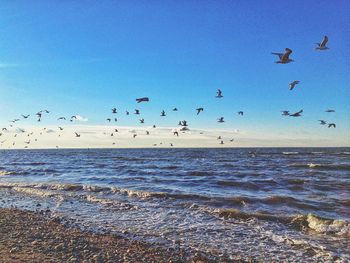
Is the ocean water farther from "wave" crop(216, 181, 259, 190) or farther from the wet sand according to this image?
"wave" crop(216, 181, 259, 190)

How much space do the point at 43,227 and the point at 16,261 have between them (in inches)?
156

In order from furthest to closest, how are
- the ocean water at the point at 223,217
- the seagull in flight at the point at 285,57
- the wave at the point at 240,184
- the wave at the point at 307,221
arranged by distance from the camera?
the wave at the point at 240,184 < the seagull in flight at the point at 285,57 < the wave at the point at 307,221 < the ocean water at the point at 223,217

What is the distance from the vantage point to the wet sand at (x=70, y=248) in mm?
8953

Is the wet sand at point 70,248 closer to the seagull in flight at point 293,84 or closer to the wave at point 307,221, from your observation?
the wave at point 307,221

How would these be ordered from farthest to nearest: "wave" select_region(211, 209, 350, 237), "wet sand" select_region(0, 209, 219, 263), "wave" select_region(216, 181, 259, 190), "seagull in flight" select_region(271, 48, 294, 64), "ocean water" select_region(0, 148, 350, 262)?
1. "wave" select_region(216, 181, 259, 190)
2. "seagull in flight" select_region(271, 48, 294, 64)
3. "wave" select_region(211, 209, 350, 237)
4. "ocean water" select_region(0, 148, 350, 262)
5. "wet sand" select_region(0, 209, 219, 263)

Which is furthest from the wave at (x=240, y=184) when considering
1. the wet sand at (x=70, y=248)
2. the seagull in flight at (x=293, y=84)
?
the wet sand at (x=70, y=248)

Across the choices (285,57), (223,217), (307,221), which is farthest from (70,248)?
(285,57)

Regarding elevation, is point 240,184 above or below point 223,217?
above

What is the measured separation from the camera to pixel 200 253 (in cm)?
990

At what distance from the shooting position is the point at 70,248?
970 centimetres

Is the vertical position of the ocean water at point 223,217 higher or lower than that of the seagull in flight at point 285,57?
lower

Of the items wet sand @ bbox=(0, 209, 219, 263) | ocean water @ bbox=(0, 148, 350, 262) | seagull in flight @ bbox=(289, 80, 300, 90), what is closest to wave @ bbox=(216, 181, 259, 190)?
ocean water @ bbox=(0, 148, 350, 262)

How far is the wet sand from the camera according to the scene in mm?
8953

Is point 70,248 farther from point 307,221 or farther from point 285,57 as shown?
point 285,57
